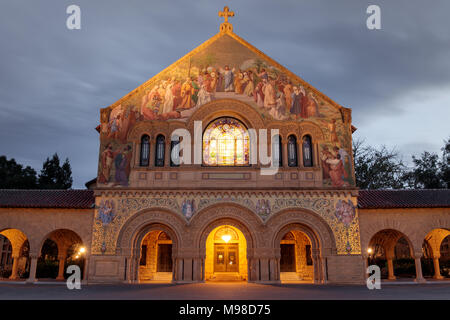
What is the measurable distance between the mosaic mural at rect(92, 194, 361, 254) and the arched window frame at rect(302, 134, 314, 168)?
2179 millimetres

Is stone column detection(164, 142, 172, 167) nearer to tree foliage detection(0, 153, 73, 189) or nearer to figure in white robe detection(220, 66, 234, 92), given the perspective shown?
figure in white robe detection(220, 66, 234, 92)

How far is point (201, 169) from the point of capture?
20922 mm

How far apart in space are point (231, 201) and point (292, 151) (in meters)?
4.89

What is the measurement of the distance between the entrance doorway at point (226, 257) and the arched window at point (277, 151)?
6559 mm

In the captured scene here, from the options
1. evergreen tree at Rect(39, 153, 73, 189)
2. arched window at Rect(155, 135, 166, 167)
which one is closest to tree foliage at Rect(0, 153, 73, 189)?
evergreen tree at Rect(39, 153, 73, 189)

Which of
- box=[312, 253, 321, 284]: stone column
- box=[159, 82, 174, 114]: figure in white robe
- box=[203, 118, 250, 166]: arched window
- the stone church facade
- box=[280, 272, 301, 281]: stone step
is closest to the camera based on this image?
the stone church facade

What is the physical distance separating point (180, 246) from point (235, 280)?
15.4ft

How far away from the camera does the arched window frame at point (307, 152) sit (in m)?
21.3

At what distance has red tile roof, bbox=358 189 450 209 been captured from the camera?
2061 cm

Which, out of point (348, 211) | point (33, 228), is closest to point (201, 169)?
point (348, 211)

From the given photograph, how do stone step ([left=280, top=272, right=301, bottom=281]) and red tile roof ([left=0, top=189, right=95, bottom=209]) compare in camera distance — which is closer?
red tile roof ([left=0, top=189, right=95, bottom=209])

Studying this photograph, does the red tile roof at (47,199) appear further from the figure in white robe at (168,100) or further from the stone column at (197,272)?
the stone column at (197,272)
